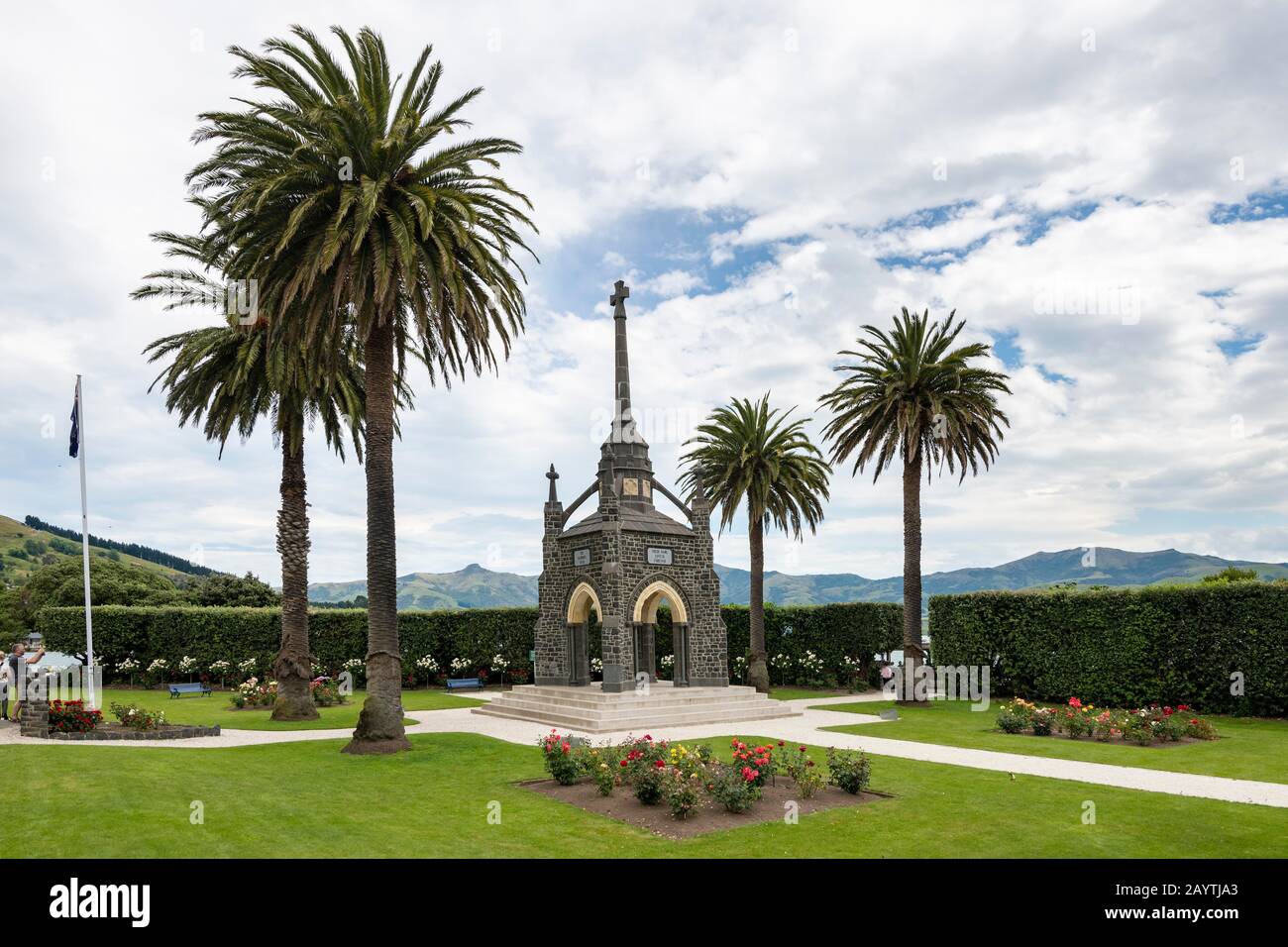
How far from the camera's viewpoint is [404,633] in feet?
124

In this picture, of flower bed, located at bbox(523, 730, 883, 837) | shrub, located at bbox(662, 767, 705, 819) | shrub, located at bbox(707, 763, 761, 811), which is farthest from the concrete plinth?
shrub, located at bbox(662, 767, 705, 819)

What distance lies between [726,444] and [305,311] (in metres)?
18.6

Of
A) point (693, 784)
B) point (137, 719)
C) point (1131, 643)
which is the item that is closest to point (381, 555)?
point (137, 719)

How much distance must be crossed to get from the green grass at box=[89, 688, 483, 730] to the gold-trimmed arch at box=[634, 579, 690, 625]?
716 centimetres

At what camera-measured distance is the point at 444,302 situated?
774 inches

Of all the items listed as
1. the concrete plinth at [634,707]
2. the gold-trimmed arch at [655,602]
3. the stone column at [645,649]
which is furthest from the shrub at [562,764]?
the stone column at [645,649]

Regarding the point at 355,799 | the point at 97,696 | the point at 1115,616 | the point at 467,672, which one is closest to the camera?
the point at 355,799

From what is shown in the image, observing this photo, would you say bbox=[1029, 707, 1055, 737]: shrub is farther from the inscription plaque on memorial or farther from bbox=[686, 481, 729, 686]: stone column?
the inscription plaque on memorial

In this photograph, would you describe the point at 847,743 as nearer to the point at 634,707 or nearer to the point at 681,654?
the point at 634,707

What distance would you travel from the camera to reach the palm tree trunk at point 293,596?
25.0 metres

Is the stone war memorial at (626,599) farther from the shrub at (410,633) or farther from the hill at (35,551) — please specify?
the hill at (35,551)

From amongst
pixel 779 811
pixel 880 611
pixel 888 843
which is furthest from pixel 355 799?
pixel 880 611

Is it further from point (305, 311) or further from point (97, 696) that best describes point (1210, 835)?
point (97, 696)

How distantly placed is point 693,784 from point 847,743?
858 cm
